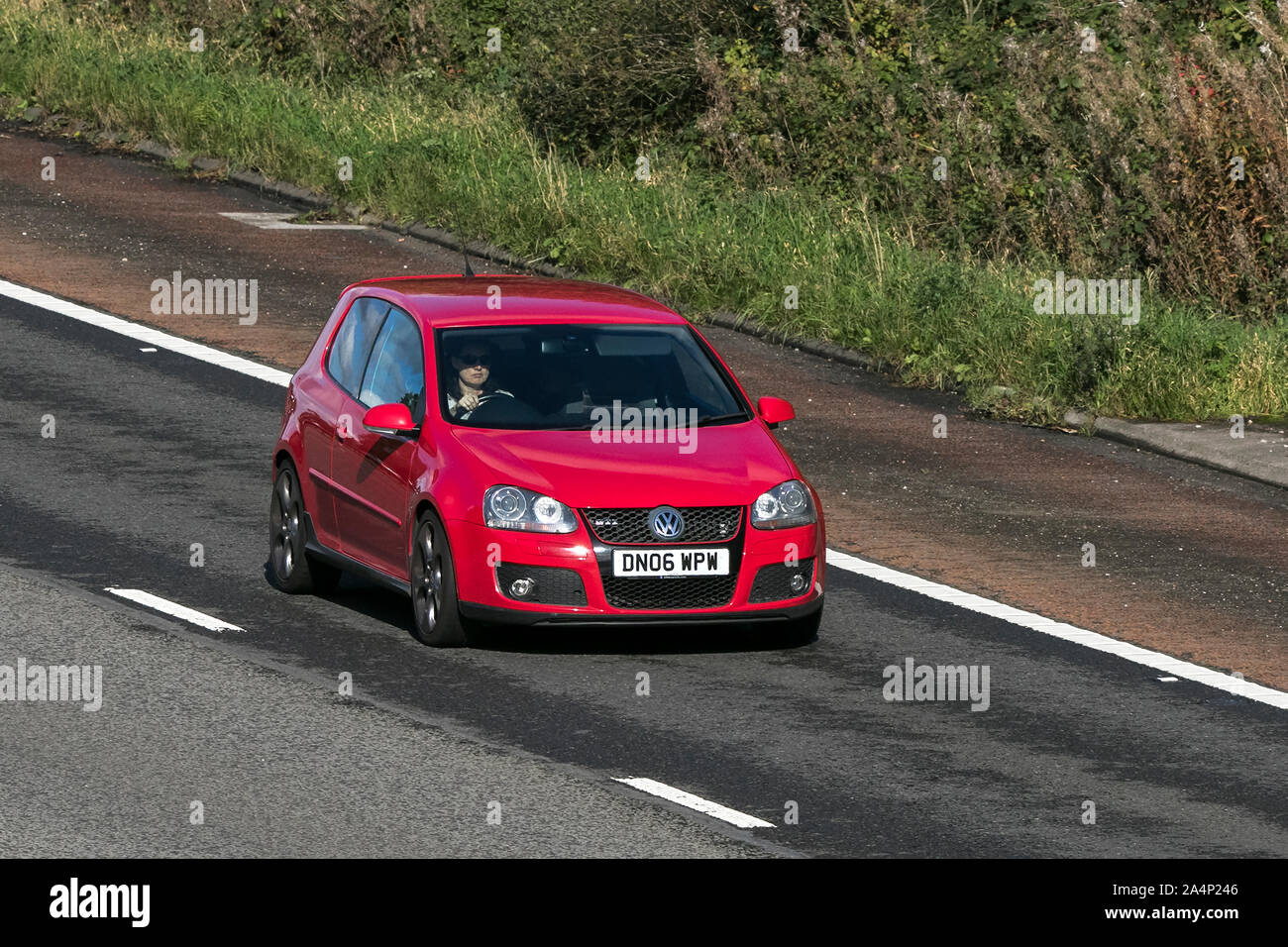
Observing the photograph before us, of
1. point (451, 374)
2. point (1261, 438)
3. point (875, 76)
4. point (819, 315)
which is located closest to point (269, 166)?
point (875, 76)

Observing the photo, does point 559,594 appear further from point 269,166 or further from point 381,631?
point 269,166

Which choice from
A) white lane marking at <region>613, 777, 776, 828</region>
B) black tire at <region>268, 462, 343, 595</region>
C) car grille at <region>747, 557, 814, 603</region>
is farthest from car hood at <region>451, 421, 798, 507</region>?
white lane marking at <region>613, 777, 776, 828</region>

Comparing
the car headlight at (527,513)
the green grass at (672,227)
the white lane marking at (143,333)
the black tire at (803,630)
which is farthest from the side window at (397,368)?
the green grass at (672,227)

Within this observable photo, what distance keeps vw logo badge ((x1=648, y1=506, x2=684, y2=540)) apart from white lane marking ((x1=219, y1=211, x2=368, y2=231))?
1418 centimetres

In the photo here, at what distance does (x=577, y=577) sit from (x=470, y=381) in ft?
4.71

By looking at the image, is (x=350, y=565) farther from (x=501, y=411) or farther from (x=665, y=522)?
(x=665, y=522)

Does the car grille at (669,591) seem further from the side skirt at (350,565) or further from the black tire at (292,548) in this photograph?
the black tire at (292,548)

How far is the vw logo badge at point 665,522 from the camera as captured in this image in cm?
1145

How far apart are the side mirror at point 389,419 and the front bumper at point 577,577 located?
26.7 inches

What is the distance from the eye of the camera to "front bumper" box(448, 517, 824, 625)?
11445 mm

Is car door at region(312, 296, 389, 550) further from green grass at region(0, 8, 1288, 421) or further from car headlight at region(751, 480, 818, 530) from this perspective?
green grass at region(0, 8, 1288, 421)

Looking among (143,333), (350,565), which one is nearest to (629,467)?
(350,565)

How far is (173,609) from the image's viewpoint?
12.5 metres

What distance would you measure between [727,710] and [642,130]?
1694cm
